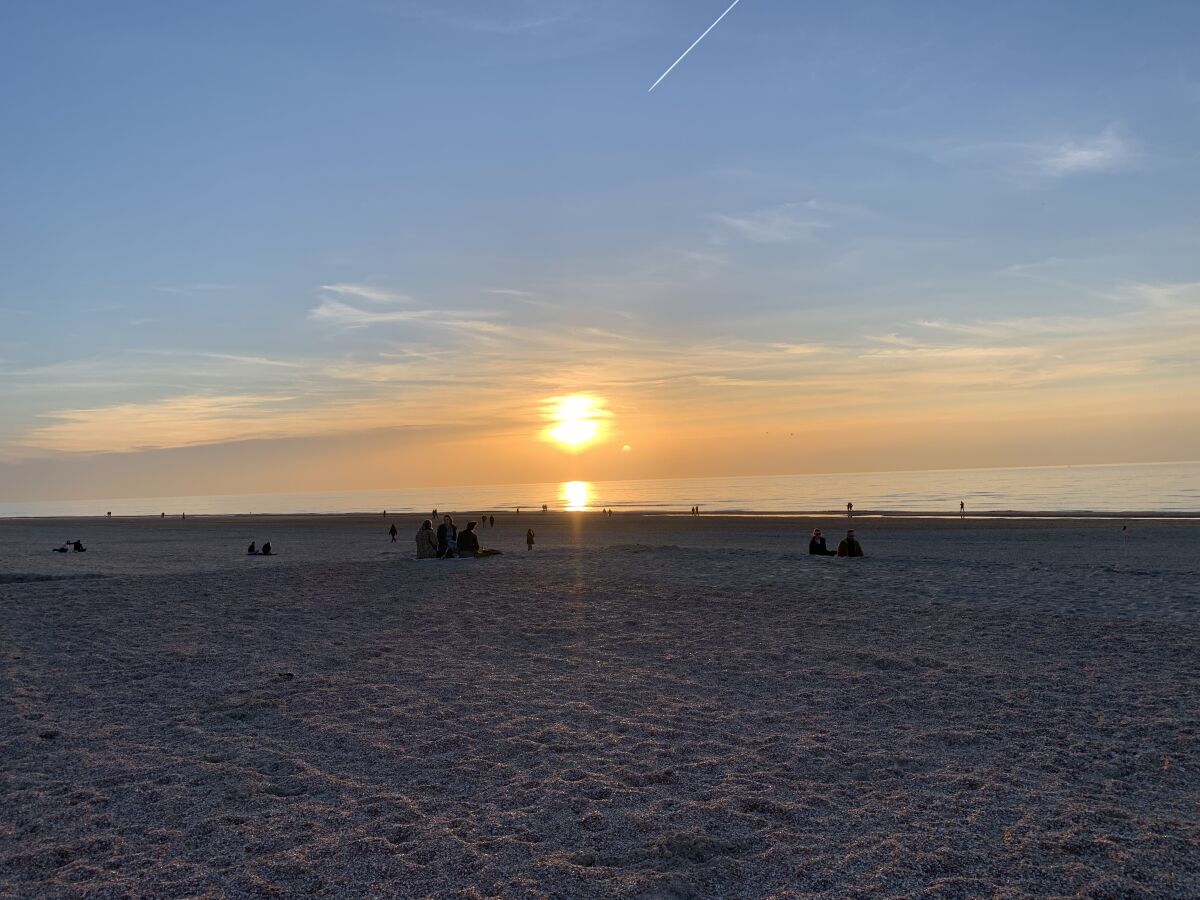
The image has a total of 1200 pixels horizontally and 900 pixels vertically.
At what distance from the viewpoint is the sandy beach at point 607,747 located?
5.11m

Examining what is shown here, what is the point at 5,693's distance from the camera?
9.53 meters

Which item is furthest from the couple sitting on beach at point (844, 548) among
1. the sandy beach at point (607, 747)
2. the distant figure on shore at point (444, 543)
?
the distant figure on shore at point (444, 543)

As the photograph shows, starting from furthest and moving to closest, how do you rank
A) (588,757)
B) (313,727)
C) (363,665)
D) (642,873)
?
1. (363,665)
2. (313,727)
3. (588,757)
4. (642,873)

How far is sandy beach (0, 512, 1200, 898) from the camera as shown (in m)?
5.11

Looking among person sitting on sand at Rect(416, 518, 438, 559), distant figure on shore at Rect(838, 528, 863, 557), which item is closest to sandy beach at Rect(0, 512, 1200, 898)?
distant figure on shore at Rect(838, 528, 863, 557)

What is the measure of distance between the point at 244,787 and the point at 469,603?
33.3 feet

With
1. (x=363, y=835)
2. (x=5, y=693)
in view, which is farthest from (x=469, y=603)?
(x=363, y=835)

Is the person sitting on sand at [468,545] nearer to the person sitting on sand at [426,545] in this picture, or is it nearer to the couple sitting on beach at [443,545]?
the couple sitting on beach at [443,545]

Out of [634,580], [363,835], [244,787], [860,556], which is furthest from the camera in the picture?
[860,556]

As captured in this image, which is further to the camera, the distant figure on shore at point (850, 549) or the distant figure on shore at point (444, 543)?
the distant figure on shore at point (444, 543)

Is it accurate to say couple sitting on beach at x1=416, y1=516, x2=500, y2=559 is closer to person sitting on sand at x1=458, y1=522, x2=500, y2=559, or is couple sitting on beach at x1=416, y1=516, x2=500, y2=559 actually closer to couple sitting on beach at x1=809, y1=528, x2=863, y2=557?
person sitting on sand at x1=458, y1=522, x2=500, y2=559

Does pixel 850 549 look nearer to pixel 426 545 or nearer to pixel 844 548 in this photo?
pixel 844 548

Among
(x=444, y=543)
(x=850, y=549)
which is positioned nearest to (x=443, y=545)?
(x=444, y=543)

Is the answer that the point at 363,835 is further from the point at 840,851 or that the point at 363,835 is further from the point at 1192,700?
the point at 1192,700
